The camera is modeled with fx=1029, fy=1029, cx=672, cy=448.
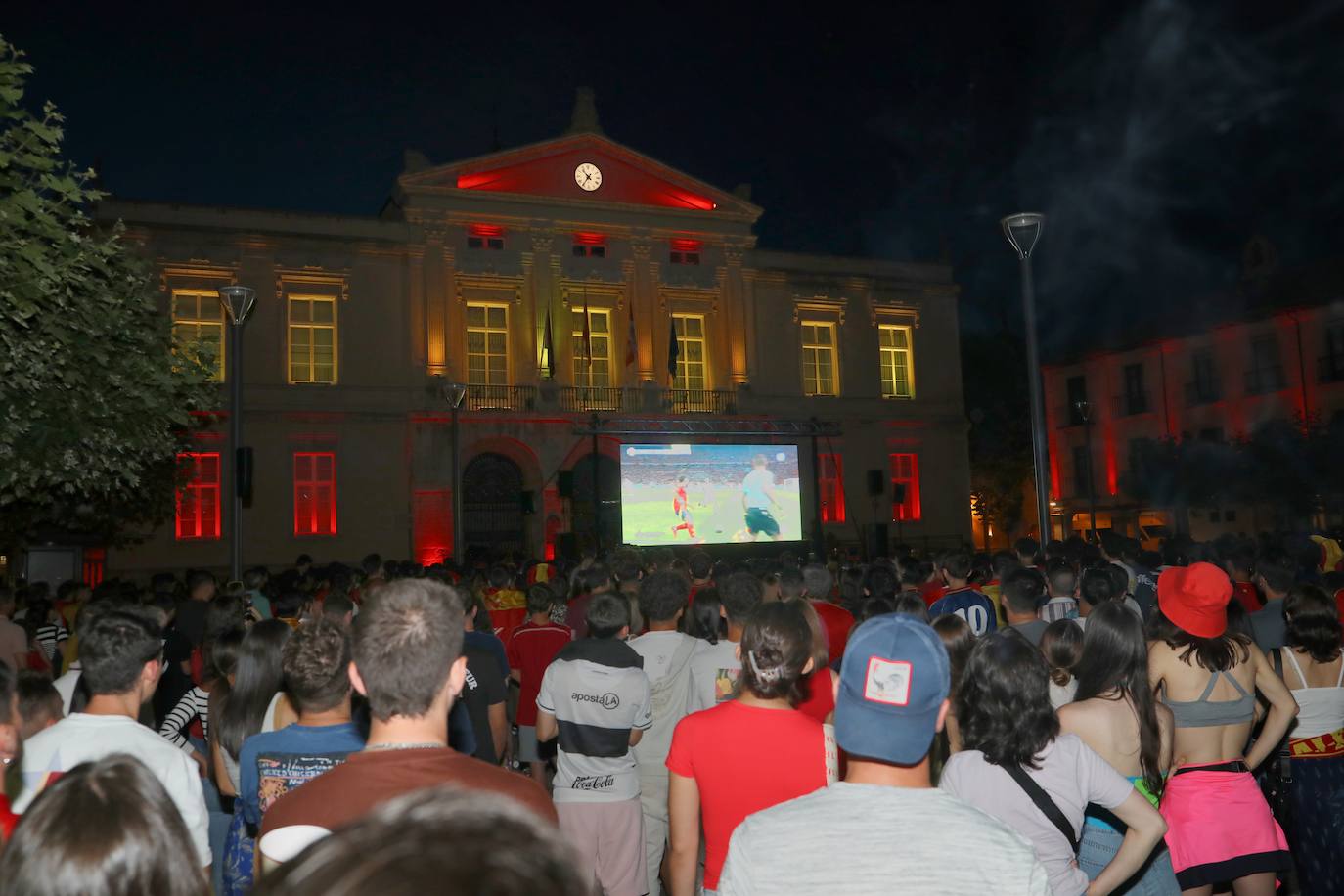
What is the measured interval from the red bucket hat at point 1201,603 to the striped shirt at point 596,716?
256 cm

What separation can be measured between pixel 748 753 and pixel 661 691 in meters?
2.23

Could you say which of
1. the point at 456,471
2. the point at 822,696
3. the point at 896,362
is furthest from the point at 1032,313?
the point at 896,362

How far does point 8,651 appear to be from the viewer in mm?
7891

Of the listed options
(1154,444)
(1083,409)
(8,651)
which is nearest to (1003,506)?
(1154,444)

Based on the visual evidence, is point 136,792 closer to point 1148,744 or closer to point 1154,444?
A: point 1148,744

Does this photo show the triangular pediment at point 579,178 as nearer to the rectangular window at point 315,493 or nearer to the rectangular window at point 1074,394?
the rectangular window at point 315,493

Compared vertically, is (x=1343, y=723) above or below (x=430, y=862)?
below

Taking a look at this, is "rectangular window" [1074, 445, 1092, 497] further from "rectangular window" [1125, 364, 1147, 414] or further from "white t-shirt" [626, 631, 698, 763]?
"white t-shirt" [626, 631, 698, 763]

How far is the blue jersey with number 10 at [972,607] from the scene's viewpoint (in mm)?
7387

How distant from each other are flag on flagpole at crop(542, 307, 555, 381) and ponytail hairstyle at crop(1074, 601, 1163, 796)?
89.2ft

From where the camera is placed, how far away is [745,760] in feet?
12.0

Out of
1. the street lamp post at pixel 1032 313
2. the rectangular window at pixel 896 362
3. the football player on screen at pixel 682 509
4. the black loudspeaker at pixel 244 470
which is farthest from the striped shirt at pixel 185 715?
the rectangular window at pixel 896 362

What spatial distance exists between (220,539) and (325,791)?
2802 cm

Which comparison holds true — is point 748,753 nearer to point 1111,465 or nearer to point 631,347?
point 631,347
